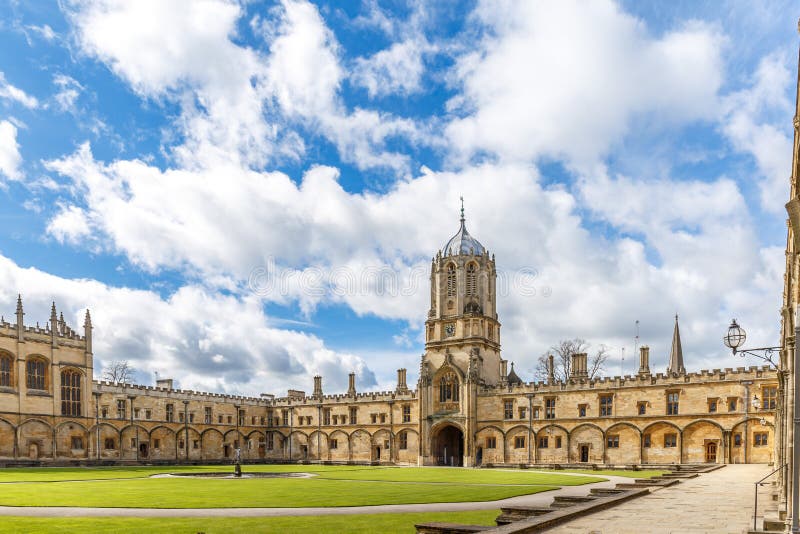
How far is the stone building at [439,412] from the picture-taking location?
49344 mm

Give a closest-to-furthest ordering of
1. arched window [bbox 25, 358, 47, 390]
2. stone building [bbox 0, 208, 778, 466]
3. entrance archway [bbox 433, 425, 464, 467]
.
A: 1. stone building [bbox 0, 208, 778, 466]
2. arched window [bbox 25, 358, 47, 390]
3. entrance archway [bbox 433, 425, 464, 467]

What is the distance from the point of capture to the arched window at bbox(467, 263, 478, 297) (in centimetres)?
6588

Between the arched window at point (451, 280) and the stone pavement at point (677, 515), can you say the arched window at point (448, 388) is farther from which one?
the stone pavement at point (677, 515)

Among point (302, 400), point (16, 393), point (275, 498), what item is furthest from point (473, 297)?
point (275, 498)

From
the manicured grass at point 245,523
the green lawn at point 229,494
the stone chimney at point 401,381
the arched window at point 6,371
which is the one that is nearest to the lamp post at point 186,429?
the arched window at point 6,371

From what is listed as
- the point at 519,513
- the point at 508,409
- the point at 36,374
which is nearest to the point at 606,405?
the point at 508,409

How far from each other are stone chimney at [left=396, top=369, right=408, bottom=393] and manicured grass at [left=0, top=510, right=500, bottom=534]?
49.4 meters

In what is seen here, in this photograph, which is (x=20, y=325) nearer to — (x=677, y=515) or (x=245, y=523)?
(x=245, y=523)

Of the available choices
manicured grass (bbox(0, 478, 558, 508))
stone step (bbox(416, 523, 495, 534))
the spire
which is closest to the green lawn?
manicured grass (bbox(0, 478, 558, 508))

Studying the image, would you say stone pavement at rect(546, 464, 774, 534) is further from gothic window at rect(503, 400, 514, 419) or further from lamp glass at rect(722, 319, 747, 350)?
gothic window at rect(503, 400, 514, 419)

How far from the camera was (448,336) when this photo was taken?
6550 centimetres

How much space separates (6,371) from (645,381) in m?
49.9

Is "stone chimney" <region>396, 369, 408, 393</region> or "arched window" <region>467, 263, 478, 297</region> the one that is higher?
"arched window" <region>467, 263, 478, 297</region>

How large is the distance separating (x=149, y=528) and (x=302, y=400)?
59673 mm
